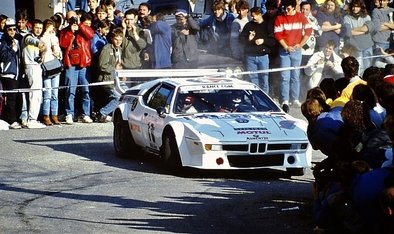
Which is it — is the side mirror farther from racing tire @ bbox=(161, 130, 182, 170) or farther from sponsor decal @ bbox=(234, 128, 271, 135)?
sponsor decal @ bbox=(234, 128, 271, 135)

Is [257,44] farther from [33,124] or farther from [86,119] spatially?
[33,124]

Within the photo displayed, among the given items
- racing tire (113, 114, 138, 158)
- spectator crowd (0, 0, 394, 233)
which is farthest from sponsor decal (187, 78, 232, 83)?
spectator crowd (0, 0, 394, 233)

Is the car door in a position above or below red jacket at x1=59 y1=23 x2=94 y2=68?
below

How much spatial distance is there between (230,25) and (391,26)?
3450mm

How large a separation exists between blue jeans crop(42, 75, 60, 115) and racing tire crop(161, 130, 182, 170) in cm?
607

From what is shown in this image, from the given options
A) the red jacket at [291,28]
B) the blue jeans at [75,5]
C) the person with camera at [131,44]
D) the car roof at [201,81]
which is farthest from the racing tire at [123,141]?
the blue jeans at [75,5]

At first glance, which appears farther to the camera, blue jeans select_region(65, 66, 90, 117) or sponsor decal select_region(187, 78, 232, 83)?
blue jeans select_region(65, 66, 90, 117)

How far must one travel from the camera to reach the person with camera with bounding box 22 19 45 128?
20922 millimetres

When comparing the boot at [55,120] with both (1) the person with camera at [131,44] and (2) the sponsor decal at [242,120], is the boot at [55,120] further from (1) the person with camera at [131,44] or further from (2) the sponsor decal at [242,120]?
(2) the sponsor decal at [242,120]

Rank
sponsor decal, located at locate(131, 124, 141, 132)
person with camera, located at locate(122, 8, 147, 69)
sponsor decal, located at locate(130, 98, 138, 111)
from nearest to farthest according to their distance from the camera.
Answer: sponsor decal, located at locate(131, 124, 141, 132), sponsor decal, located at locate(130, 98, 138, 111), person with camera, located at locate(122, 8, 147, 69)

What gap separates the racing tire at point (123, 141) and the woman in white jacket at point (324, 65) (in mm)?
6382

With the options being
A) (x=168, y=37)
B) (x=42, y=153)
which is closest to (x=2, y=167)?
(x=42, y=153)

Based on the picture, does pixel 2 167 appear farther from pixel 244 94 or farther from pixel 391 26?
pixel 391 26

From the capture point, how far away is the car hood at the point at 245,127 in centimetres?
1504
